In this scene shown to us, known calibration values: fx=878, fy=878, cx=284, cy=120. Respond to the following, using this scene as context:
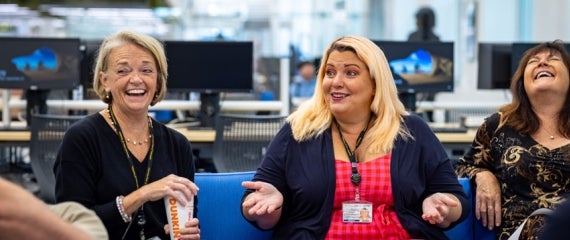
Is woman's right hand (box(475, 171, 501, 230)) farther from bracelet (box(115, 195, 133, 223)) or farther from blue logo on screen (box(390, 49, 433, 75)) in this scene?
blue logo on screen (box(390, 49, 433, 75))

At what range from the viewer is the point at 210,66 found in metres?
6.22

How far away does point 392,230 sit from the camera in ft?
9.09

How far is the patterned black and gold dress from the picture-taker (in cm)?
306

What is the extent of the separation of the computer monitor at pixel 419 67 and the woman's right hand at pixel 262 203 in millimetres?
3562

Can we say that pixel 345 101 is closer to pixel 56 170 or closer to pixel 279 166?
pixel 279 166

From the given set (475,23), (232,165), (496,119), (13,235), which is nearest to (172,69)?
(232,165)

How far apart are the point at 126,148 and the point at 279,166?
0.49 meters

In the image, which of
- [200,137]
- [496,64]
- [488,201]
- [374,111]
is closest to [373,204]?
[374,111]

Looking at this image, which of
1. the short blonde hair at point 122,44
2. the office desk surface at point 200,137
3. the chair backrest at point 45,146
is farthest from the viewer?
the office desk surface at point 200,137

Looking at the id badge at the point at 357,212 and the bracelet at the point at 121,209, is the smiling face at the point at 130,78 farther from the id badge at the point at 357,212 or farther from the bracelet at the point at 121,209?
the id badge at the point at 357,212

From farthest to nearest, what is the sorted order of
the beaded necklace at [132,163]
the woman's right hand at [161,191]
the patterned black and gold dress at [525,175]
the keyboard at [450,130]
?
the keyboard at [450,130], the patterned black and gold dress at [525,175], the beaded necklace at [132,163], the woman's right hand at [161,191]

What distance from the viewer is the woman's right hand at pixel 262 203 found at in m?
2.66

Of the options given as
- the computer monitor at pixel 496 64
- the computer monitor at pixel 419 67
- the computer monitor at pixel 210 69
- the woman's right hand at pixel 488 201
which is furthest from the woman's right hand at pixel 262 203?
the computer monitor at pixel 496 64

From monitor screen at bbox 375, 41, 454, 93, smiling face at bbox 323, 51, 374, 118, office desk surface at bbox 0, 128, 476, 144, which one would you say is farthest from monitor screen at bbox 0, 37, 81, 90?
smiling face at bbox 323, 51, 374, 118
